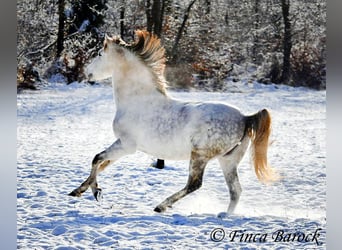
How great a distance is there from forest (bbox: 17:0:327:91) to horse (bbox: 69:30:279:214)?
89 millimetres

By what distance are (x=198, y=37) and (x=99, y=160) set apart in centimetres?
98

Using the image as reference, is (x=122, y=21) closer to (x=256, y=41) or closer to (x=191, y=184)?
(x=256, y=41)

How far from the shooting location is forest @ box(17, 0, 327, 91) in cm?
368

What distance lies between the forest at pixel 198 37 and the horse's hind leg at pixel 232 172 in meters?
0.43

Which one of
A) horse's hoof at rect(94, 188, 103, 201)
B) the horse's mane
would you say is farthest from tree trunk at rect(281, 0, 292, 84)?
horse's hoof at rect(94, 188, 103, 201)

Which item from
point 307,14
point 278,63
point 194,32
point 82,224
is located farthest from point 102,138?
point 307,14

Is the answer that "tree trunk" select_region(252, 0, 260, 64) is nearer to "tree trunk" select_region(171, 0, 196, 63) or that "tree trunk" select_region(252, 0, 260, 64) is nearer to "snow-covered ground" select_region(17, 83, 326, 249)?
"snow-covered ground" select_region(17, 83, 326, 249)

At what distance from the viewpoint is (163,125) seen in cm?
361

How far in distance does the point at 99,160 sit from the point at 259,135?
0.98 m

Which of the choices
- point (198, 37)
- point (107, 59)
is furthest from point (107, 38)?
point (198, 37)

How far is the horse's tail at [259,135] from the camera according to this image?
3566 millimetres

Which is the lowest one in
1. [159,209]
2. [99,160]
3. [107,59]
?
[159,209]

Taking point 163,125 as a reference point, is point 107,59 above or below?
above

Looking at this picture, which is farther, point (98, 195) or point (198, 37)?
point (198, 37)
